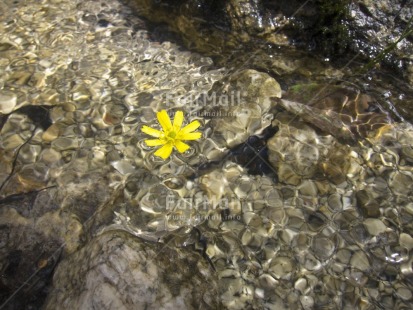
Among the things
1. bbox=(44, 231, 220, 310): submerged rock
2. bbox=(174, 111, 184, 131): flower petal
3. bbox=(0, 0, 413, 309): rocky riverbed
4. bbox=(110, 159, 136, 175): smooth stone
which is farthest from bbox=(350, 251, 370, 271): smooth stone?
bbox=(110, 159, 136, 175): smooth stone

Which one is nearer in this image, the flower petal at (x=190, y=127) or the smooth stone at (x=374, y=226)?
the smooth stone at (x=374, y=226)

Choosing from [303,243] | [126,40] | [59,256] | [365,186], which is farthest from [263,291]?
[126,40]

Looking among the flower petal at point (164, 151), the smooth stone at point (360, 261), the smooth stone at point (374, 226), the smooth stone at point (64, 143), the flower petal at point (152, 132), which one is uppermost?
the flower petal at point (152, 132)

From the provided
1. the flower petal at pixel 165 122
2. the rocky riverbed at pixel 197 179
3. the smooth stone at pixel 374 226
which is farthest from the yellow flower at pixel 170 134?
the smooth stone at pixel 374 226

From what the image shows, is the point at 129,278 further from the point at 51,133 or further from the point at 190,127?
the point at 51,133

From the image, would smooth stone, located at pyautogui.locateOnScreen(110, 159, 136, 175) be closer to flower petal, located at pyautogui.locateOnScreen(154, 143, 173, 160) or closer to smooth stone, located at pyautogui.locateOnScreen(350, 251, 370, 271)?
flower petal, located at pyautogui.locateOnScreen(154, 143, 173, 160)

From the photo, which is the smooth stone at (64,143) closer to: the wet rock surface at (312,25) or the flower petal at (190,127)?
the flower petal at (190,127)

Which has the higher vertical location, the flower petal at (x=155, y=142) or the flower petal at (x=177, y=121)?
the flower petal at (x=177, y=121)

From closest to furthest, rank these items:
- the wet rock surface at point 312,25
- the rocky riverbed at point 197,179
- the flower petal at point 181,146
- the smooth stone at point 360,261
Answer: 1. the rocky riverbed at point 197,179
2. the smooth stone at point 360,261
3. the flower petal at point 181,146
4. the wet rock surface at point 312,25

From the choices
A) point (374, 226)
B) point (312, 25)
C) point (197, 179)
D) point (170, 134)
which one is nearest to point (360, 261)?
point (374, 226)
